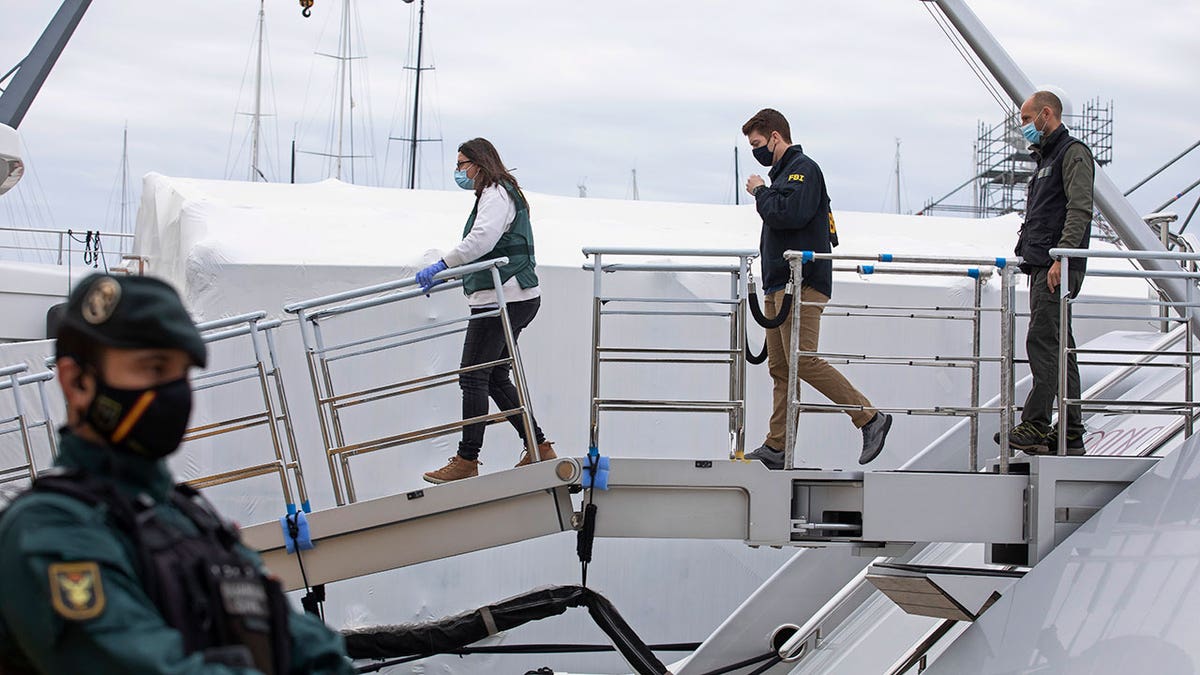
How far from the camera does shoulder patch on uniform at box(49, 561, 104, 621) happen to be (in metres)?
1.57

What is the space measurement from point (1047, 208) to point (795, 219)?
1.08m

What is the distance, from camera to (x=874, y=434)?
5.36m

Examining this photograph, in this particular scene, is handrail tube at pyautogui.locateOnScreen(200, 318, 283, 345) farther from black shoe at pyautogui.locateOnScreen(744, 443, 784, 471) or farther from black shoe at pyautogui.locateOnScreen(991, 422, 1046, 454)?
black shoe at pyautogui.locateOnScreen(991, 422, 1046, 454)

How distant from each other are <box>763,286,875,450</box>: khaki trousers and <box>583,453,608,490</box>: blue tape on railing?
2.71 ft

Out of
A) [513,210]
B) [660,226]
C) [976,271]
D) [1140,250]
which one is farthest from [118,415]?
[660,226]

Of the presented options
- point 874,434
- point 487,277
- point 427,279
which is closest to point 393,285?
point 427,279

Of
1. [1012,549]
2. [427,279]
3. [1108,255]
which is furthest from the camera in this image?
[1012,549]

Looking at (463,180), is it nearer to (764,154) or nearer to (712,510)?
(764,154)

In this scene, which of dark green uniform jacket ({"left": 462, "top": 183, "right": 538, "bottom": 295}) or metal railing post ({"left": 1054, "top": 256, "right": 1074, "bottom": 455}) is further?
dark green uniform jacket ({"left": 462, "top": 183, "right": 538, "bottom": 295})

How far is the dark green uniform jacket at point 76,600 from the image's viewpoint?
1577 millimetres

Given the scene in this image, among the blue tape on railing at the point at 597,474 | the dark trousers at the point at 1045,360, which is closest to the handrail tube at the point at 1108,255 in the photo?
the dark trousers at the point at 1045,360

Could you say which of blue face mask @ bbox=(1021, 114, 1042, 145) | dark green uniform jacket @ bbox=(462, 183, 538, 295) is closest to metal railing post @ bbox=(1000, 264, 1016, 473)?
blue face mask @ bbox=(1021, 114, 1042, 145)

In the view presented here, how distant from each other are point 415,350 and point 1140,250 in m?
5.03

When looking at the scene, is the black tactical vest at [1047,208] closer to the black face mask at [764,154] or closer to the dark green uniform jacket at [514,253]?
the black face mask at [764,154]
